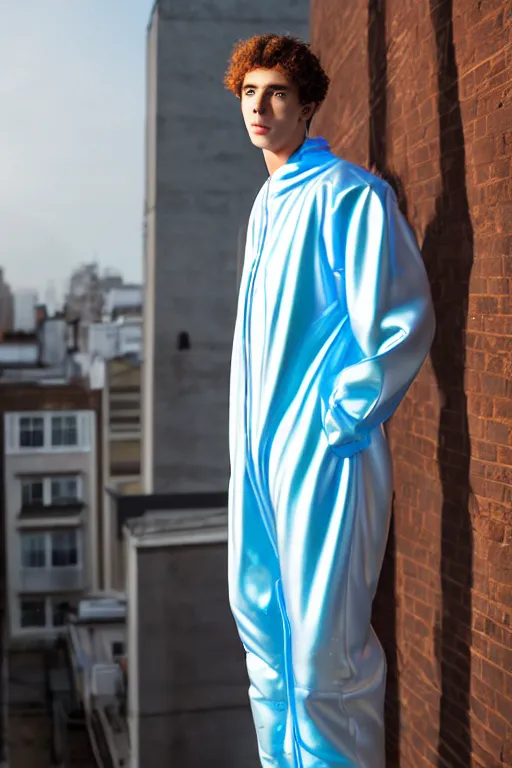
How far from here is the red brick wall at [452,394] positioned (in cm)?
206

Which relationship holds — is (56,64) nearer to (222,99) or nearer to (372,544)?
(222,99)

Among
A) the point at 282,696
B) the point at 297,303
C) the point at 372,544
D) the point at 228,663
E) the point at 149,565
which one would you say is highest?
the point at 297,303

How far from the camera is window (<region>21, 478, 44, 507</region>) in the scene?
595 cm

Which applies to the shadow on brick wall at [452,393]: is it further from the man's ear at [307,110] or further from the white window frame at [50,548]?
the white window frame at [50,548]

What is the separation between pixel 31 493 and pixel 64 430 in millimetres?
442

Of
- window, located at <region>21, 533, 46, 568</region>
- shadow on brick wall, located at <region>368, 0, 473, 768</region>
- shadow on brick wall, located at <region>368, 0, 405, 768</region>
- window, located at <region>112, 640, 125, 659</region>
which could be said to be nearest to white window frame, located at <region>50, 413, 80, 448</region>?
window, located at <region>21, 533, 46, 568</region>

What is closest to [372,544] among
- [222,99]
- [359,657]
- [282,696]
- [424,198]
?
[359,657]

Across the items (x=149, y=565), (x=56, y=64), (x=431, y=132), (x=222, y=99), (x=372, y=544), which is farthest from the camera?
(x=222, y=99)

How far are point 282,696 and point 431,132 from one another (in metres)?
1.27

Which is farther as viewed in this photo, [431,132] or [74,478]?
[74,478]

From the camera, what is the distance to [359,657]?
200 cm

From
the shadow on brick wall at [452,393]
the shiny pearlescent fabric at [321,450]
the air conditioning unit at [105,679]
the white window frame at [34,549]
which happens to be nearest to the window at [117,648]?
the air conditioning unit at [105,679]

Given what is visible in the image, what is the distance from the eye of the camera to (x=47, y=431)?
579 centimetres

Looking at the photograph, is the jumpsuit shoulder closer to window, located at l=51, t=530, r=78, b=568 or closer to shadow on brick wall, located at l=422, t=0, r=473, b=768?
shadow on brick wall, located at l=422, t=0, r=473, b=768
